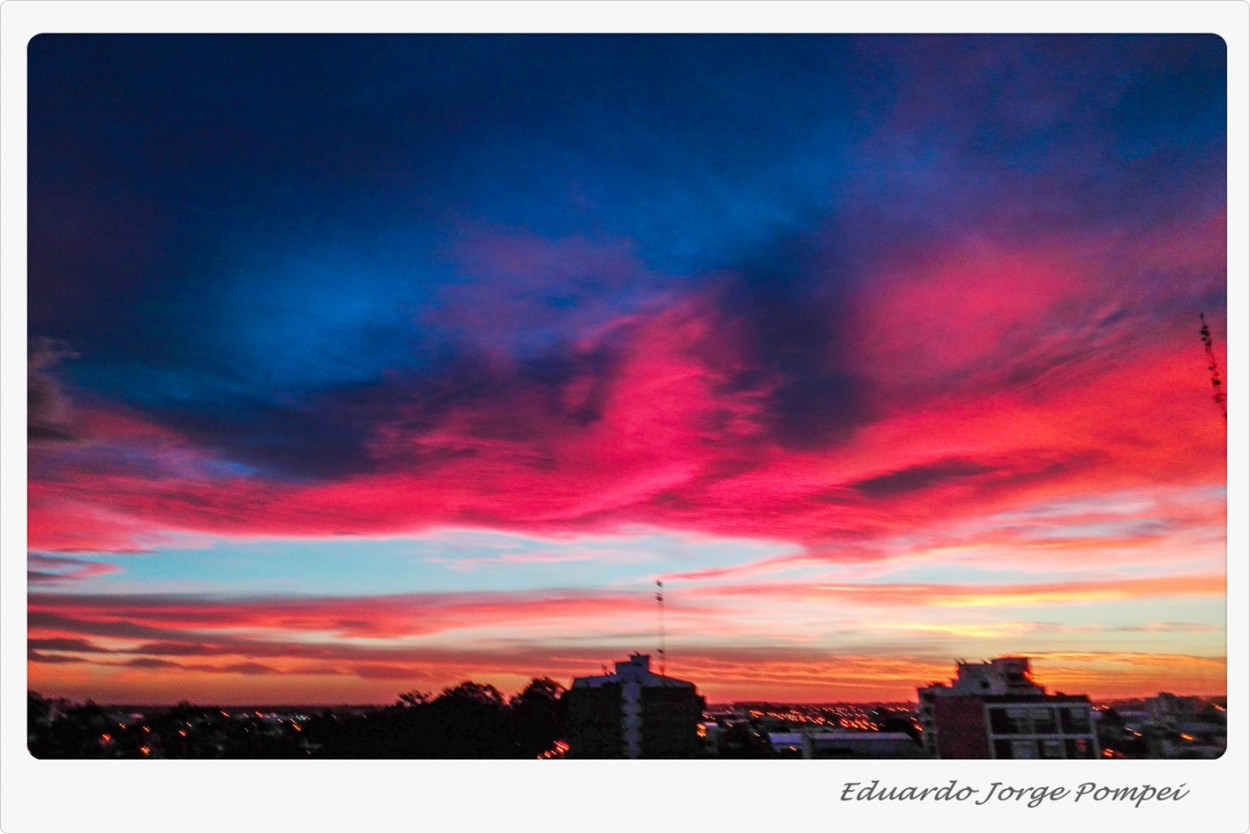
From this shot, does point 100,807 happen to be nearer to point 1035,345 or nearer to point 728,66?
point 728,66

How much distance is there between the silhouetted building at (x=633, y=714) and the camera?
11633 mm

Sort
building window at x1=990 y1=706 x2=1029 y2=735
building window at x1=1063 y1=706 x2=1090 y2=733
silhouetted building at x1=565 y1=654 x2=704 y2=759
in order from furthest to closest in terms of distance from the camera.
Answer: building window at x1=990 y1=706 x2=1029 y2=735 < building window at x1=1063 y1=706 x2=1090 y2=733 < silhouetted building at x1=565 y1=654 x2=704 y2=759

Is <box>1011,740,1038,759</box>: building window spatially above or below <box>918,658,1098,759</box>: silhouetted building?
below

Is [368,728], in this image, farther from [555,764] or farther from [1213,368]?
[1213,368]

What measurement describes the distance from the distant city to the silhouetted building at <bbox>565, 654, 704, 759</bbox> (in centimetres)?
2

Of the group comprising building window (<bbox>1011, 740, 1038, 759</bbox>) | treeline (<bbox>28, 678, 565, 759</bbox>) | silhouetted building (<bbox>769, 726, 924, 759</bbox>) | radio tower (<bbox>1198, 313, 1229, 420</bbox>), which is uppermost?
radio tower (<bbox>1198, 313, 1229, 420</bbox>)

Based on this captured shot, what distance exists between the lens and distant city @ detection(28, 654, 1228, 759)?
7.58 metres

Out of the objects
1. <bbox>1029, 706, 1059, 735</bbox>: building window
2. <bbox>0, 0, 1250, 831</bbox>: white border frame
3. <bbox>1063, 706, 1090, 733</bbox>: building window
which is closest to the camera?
<bbox>0, 0, 1250, 831</bbox>: white border frame

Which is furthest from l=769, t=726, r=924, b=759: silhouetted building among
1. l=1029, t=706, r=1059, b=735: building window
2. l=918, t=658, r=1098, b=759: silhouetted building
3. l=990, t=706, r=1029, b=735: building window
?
l=1029, t=706, r=1059, b=735: building window

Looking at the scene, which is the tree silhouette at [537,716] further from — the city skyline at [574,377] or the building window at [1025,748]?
the building window at [1025,748]

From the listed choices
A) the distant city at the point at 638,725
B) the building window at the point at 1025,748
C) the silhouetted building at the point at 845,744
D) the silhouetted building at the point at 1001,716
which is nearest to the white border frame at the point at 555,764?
the distant city at the point at 638,725

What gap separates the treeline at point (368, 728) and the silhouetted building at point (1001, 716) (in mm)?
5780

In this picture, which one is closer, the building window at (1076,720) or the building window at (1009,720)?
the building window at (1076,720)

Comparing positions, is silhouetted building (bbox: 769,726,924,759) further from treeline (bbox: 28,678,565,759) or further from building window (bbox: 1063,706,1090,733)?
treeline (bbox: 28,678,565,759)
